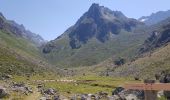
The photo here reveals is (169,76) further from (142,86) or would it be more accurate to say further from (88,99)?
(142,86)

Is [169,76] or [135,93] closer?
[135,93]

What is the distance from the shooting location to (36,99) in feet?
326

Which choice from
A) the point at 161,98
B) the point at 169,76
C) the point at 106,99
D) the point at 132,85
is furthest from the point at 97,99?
the point at 132,85

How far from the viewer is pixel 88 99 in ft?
314

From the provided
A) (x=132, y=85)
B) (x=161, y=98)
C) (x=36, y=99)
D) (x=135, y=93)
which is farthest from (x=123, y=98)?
(x=132, y=85)

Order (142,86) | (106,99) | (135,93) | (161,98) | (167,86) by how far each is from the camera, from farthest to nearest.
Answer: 1. (106,99)
2. (135,93)
3. (161,98)
4. (142,86)
5. (167,86)

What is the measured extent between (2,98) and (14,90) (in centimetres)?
1613

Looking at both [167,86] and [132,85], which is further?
[132,85]

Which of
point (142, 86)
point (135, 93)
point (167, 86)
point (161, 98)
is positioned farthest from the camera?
point (135, 93)

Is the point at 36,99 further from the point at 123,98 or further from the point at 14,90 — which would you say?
the point at 123,98

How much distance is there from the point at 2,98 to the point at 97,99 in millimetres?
22737

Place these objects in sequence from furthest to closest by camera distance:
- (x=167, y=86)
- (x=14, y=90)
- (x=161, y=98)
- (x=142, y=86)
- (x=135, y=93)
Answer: (x=14, y=90)
(x=135, y=93)
(x=161, y=98)
(x=142, y=86)
(x=167, y=86)

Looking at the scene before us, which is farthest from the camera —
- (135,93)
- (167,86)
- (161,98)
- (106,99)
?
(106,99)

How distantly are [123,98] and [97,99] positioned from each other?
457 inches
